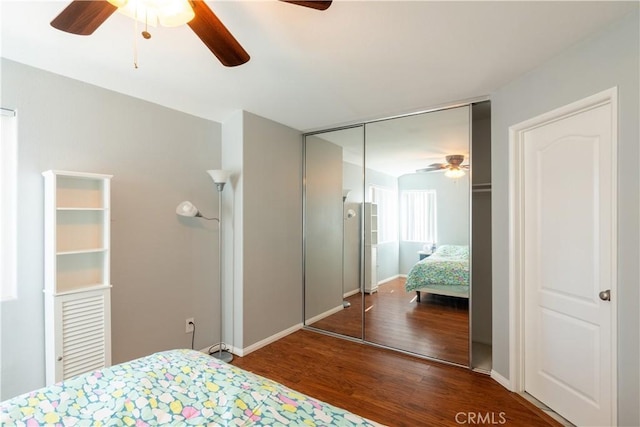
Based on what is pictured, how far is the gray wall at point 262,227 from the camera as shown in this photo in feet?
10.6

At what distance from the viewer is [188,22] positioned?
4.18 feet

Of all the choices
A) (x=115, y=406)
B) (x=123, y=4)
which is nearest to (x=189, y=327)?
(x=115, y=406)

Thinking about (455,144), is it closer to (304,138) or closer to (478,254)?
(478,254)

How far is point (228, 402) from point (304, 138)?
131 inches

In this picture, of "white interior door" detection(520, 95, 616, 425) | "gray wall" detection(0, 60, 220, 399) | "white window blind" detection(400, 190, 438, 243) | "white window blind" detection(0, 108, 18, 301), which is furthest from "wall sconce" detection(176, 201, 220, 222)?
"white interior door" detection(520, 95, 616, 425)

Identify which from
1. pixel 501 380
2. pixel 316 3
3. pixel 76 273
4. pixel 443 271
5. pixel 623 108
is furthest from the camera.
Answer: pixel 443 271

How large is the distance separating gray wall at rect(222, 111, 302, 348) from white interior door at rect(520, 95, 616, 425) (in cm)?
244

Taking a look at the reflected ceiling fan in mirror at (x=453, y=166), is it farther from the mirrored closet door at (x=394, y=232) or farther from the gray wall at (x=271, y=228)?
the gray wall at (x=271, y=228)

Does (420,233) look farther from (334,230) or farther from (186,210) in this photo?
(186,210)

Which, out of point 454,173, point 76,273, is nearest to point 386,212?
point 454,173

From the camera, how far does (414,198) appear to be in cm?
329

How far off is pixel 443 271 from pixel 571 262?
45.5 inches

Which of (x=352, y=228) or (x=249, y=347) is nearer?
(x=249, y=347)

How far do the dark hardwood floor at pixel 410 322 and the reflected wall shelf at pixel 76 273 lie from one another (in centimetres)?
248
